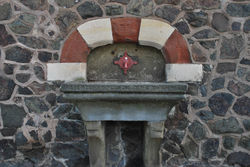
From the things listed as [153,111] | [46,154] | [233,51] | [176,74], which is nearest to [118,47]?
[176,74]

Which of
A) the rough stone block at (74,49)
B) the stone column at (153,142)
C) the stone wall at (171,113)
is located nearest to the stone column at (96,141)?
the stone wall at (171,113)

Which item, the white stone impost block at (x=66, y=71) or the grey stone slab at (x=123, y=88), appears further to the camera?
the white stone impost block at (x=66, y=71)

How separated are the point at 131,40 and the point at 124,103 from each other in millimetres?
840

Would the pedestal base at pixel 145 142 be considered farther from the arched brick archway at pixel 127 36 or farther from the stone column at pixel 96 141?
the arched brick archway at pixel 127 36

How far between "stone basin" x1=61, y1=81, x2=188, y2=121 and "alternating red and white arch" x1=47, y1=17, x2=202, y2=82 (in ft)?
1.94

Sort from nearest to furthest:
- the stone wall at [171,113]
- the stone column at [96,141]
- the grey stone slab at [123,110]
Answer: the grey stone slab at [123,110], the stone column at [96,141], the stone wall at [171,113]

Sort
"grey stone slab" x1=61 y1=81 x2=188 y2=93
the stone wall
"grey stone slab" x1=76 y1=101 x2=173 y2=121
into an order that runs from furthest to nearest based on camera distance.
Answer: the stone wall, "grey stone slab" x1=76 y1=101 x2=173 y2=121, "grey stone slab" x1=61 y1=81 x2=188 y2=93

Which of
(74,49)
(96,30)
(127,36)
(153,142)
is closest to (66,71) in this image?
(74,49)

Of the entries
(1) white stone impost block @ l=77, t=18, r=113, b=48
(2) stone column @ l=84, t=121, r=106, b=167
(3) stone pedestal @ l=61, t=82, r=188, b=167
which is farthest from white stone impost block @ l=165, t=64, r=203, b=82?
(2) stone column @ l=84, t=121, r=106, b=167

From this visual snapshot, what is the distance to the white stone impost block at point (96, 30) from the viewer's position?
98.9 inches

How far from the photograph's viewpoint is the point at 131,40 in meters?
2.54

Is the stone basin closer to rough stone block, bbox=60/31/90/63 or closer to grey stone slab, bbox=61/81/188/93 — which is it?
grey stone slab, bbox=61/81/188/93

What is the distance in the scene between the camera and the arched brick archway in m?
2.50

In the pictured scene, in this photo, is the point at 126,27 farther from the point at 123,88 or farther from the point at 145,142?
the point at 145,142
